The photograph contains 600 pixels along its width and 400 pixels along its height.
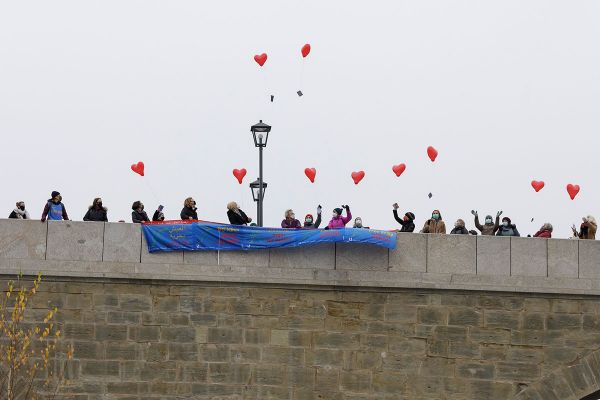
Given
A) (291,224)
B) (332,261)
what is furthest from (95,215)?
(332,261)

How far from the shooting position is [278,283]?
20.4m

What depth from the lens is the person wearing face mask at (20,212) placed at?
21.0m

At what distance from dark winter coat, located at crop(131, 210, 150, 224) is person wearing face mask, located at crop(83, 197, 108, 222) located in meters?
0.43

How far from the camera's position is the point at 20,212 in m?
21.1

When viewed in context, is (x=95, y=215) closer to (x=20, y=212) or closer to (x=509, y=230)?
(x=20, y=212)

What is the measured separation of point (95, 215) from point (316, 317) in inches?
150

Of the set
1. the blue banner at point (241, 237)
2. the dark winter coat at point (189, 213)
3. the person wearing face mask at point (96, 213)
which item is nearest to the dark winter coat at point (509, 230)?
the blue banner at point (241, 237)

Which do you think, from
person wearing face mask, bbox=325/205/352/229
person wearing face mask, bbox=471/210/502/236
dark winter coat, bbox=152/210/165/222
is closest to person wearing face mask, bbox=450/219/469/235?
person wearing face mask, bbox=471/210/502/236

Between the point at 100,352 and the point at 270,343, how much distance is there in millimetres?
2559

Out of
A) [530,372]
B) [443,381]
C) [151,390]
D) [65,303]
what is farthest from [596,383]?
[65,303]

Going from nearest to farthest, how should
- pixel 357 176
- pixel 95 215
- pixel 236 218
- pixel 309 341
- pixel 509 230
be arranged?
pixel 309 341 → pixel 95 215 → pixel 236 218 → pixel 509 230 → pixel 357 176

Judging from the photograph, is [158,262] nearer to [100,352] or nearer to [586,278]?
[100,352]

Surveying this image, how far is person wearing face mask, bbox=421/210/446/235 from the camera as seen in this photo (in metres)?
21.3

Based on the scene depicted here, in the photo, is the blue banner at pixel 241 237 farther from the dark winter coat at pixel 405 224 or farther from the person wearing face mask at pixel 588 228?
the person wearing face mask at pixel 588 228
